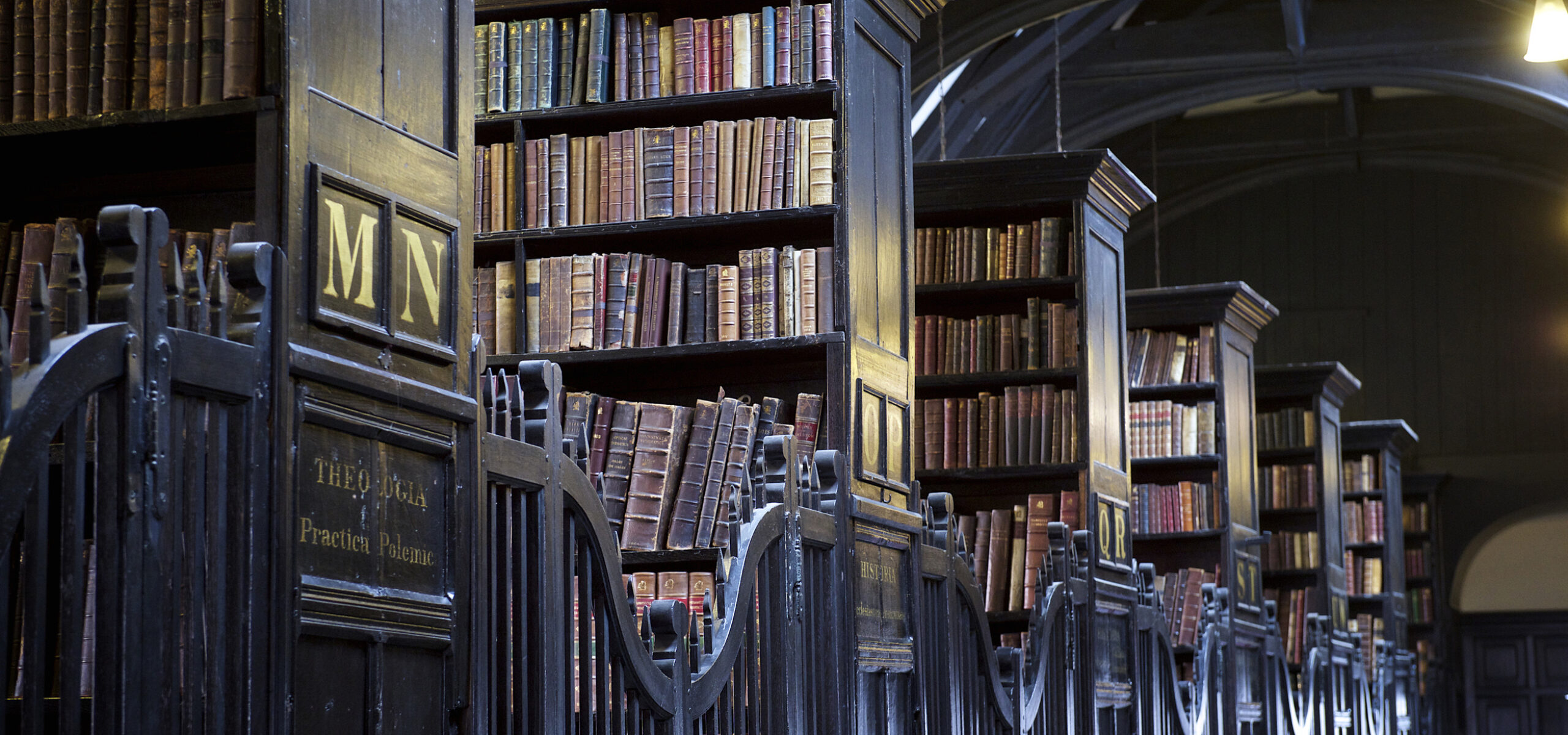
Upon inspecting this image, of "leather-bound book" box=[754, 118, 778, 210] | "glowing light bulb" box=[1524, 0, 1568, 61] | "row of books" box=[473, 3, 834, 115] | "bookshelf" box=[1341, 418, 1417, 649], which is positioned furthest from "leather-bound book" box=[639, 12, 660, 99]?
"bookshelf" box=[1341, 418, 1417, 649]

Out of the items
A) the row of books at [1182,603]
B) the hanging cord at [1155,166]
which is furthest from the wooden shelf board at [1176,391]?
the hanging cord at [1155,166]

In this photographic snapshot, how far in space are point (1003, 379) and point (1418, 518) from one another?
8.74 meters

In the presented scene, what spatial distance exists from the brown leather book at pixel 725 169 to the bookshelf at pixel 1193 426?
4187mm

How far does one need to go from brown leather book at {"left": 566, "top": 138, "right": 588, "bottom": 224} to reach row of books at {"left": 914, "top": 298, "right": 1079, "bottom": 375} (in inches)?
81.7

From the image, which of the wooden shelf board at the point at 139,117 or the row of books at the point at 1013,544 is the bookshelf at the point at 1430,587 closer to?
the row of books at the point at 1013,544

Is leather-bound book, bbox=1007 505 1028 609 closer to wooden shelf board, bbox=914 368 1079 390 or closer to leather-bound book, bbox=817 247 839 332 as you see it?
wooden shelf board, bbox=914 368 1079 390

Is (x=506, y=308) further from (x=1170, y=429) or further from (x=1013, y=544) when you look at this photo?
(x=1170, y=429)

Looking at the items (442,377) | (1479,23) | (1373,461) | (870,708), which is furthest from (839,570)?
(1373,461)

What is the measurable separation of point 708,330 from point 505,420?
1.92 m

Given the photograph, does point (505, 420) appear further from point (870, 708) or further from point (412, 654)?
point (870, 708)

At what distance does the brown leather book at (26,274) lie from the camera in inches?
98.7

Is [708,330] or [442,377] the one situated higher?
[708,330]

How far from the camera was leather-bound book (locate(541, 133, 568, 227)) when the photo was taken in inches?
178

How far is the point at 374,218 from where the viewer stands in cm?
235
